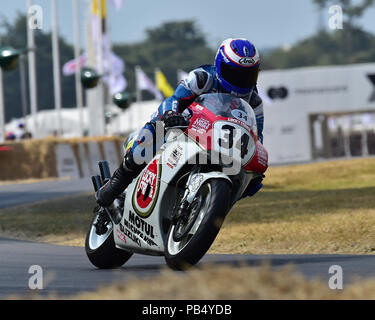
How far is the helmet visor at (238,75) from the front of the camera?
8.17 m

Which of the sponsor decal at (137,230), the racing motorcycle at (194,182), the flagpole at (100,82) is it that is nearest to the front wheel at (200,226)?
the racing motorcycle at (194,182)

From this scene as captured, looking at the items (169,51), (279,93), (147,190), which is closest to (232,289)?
(147,190)

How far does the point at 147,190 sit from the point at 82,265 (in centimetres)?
137

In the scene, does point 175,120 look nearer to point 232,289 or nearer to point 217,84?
point 217,84

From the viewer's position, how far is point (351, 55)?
131375 millimetres

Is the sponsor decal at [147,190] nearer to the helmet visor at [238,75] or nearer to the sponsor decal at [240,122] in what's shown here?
the sponsor decal at [240,122]

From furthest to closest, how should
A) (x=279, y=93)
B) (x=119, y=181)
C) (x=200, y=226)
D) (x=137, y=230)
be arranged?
(x=279, y=93), (x=119, y=181), (x=137, y=230), (x=200, y=226)

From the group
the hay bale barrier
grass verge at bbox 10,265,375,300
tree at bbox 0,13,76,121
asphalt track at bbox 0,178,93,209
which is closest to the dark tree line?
tree at bbox 0,13,76,121

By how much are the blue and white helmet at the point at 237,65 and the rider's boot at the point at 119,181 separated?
0.91 metres

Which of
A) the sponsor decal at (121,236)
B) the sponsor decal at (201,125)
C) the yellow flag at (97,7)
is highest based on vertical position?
the sponsor decal at (201,125)

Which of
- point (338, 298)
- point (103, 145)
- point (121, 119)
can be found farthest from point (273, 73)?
point (338, 298)

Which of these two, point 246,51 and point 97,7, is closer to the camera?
point 246,51

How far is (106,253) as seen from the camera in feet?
28.5
